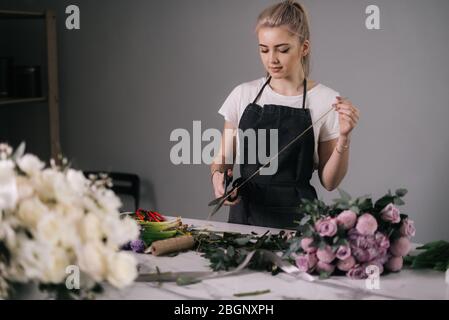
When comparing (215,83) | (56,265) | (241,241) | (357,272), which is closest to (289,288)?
(357,272)

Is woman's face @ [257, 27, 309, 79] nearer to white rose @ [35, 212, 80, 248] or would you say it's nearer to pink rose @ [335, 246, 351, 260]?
pink rose @ [335, 246, 351, 260]

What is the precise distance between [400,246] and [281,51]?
1.31m

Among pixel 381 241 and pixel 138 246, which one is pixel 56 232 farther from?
pixel 381 241

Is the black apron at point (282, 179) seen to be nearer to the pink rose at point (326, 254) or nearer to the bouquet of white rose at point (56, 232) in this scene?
the pink rose at point (326, 254)

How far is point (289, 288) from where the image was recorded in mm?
1836

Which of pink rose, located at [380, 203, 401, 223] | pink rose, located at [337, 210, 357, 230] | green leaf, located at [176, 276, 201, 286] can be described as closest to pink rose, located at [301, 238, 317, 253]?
pink rose, located at [337, 210, 357, 230]

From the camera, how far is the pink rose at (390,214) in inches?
74.1

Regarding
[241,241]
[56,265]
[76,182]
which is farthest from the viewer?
[241,241]

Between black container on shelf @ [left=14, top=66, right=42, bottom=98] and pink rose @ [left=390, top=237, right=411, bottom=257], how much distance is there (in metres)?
3.00

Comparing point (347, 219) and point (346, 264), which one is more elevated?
point (347, 219)

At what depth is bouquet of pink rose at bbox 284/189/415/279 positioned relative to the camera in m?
1.85

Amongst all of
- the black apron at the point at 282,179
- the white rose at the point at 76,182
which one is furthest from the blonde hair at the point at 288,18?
the white rose at the point at 76,182

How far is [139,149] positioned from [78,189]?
2825mm
